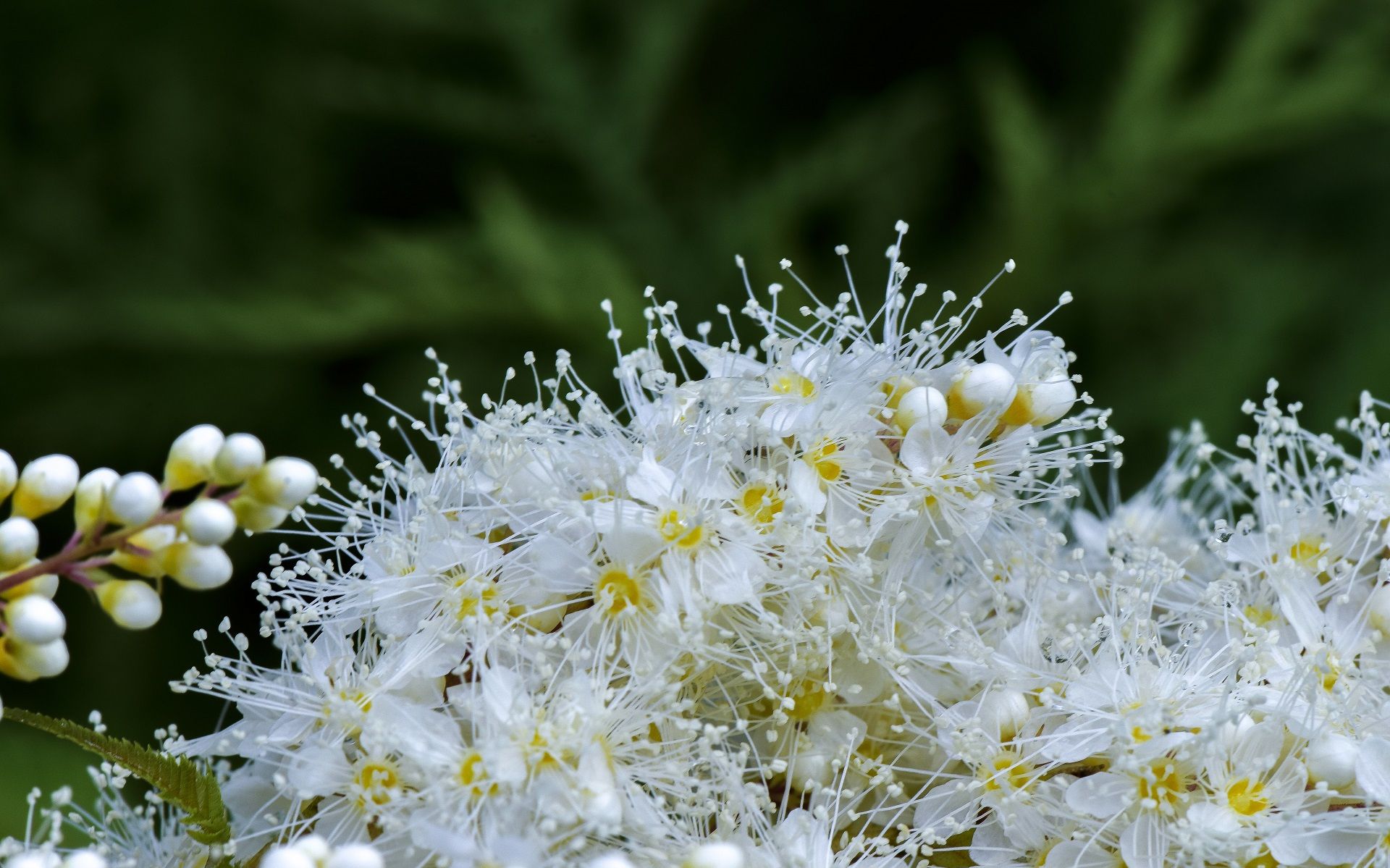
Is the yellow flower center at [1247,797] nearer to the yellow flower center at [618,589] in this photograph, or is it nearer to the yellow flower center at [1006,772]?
the yellow flower center at [1006,772]

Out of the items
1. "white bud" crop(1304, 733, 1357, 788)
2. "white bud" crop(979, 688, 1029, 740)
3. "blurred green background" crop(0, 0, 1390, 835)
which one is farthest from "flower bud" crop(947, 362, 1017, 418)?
"blurred green background" crop(0, 0, 1390, 835)

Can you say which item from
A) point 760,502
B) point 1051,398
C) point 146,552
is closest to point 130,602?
point 146,552

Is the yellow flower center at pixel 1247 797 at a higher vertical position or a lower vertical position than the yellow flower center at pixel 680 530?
lower

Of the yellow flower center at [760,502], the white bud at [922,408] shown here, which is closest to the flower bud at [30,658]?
the yellow flower center at [760,502]

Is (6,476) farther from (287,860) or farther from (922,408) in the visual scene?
(922,408)

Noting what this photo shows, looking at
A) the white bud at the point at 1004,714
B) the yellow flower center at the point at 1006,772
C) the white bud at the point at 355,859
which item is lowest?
the yellow flower center at the point at 1006,772

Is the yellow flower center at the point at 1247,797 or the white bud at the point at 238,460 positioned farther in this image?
the yellow flower center at the point at 1247,797

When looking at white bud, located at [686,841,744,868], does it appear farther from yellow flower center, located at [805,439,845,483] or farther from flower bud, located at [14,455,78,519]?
flower bud, located at [14,455,78,519]
